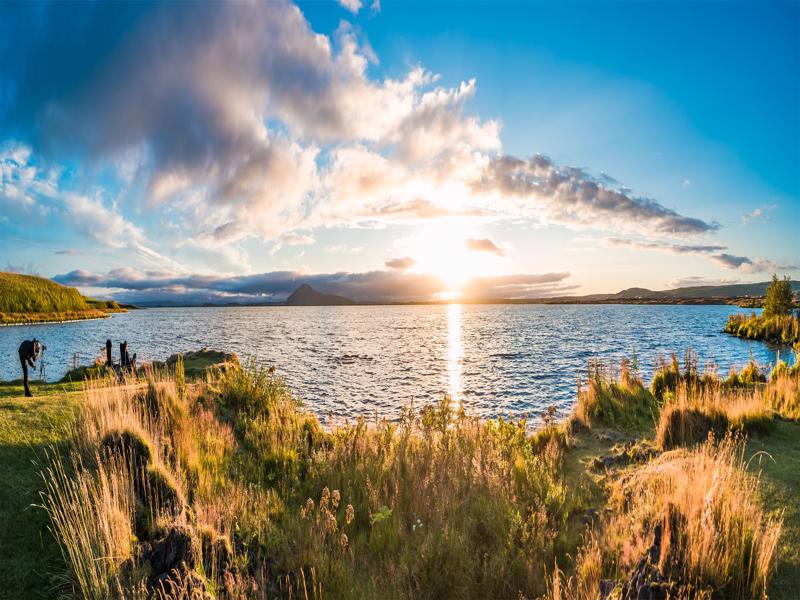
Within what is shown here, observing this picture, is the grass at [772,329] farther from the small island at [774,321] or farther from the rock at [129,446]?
the rock at [129,446]

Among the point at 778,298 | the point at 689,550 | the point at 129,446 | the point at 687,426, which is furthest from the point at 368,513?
the point at 778,298

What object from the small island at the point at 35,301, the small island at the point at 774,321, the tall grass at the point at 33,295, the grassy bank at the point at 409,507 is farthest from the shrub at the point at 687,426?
the tall grass at the point at 33,295

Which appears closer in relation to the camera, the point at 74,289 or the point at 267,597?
the point at 267,597

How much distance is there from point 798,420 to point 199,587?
50.4 feet

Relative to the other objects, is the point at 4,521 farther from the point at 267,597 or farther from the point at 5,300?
the point at 5,300

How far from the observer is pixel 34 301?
101250 millimetres

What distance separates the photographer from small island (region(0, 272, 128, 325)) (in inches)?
3655

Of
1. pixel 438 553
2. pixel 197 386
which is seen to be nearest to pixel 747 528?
pixel 438 553

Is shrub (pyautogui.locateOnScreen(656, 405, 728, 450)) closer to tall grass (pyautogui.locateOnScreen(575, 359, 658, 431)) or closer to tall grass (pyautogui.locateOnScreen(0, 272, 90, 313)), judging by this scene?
tall grass (pyautogui.locateOnScreen(575, 359, 658, 431))

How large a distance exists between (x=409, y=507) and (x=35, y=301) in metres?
132

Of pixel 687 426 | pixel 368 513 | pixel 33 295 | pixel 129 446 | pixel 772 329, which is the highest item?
pixel 33 295

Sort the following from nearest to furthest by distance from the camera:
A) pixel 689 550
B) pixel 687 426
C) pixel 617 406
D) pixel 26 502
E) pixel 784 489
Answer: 1. pixel 689 550
2. pixel 26 502
3. pixel 784 489
4. pixel 687 426
5. pixel 617 406

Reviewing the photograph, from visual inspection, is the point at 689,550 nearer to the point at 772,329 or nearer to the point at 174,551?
the point at 174,551

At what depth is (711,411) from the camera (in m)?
10.8
